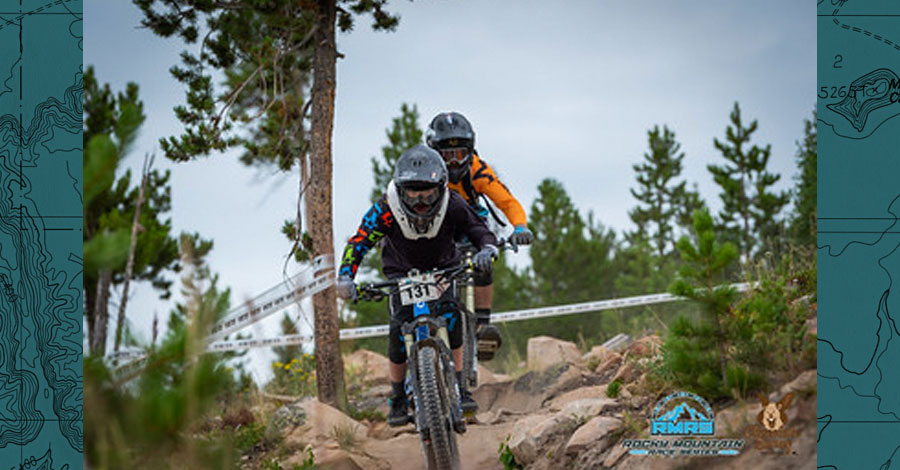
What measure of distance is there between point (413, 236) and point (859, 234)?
2.20m

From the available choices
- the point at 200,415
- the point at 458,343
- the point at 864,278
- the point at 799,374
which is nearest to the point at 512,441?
the point at 458,343

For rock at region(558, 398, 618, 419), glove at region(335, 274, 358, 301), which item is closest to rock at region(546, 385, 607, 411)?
rock at region(558, 398, 618, 419)

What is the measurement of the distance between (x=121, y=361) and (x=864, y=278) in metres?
3.25

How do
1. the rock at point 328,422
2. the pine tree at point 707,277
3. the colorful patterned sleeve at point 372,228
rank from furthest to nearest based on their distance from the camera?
the rock at point 328,422
the colorful patterned sleeve at point 372,228
the pine tree at point 707,277

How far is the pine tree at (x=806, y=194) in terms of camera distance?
5277 mm

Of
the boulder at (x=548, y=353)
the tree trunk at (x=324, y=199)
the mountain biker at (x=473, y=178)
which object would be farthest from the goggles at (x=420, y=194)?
the boulder at (x=548, y=353)

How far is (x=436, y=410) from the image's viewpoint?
3.95 meters

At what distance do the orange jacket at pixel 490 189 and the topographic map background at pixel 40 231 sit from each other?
2340mm

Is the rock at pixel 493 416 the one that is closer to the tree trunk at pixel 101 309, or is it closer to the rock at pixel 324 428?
the rock at pixel 324 428

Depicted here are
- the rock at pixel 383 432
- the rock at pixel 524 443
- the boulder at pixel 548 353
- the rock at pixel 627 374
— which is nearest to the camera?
the rock at pixel 524 443

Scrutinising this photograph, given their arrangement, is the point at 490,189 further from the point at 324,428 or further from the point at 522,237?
the point at 324,428

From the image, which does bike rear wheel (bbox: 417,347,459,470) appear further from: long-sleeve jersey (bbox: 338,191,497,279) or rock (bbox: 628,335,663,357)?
rock (bbox: 628,335,663,357)

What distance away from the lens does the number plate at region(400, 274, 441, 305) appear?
4184 millimetres

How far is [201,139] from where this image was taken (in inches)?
238
